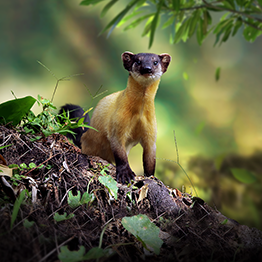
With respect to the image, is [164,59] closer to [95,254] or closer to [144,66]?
[144,66]

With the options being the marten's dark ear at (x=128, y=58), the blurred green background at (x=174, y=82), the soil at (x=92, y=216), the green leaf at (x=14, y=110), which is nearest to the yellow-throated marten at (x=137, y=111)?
the marten's dark ear at (x=128, y=58)

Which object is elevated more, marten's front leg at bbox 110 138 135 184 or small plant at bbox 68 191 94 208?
small plant at bbox 68 191 94 208

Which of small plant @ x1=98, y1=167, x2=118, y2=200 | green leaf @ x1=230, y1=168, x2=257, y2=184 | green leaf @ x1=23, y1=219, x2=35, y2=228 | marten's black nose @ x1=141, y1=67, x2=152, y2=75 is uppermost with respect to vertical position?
marten's black nose @ x1=141, y1=67, x2=152, y2=75

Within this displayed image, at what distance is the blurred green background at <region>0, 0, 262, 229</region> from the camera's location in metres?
3.09

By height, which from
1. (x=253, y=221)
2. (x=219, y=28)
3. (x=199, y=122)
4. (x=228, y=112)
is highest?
(x=219, y=28)

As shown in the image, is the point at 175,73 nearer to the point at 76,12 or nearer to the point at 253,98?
the point at 253,98

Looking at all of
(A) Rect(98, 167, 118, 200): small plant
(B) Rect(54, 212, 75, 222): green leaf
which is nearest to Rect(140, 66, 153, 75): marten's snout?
(A) Rect(98, 167, 118, 200): small plant

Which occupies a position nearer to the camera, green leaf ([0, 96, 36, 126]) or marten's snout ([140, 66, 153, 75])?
green leaf ([0, 96, 36, 126])

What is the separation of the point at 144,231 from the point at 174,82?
3.08 m

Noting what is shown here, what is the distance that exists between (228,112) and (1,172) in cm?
342

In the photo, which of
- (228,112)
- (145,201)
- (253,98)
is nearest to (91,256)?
(145,201)

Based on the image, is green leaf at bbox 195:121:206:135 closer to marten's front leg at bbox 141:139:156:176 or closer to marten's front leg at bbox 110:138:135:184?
marten's front leg at bbox 141:139:156:176

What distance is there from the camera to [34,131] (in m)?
1.49

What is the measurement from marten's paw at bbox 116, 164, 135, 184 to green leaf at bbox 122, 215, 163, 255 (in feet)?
1.65
